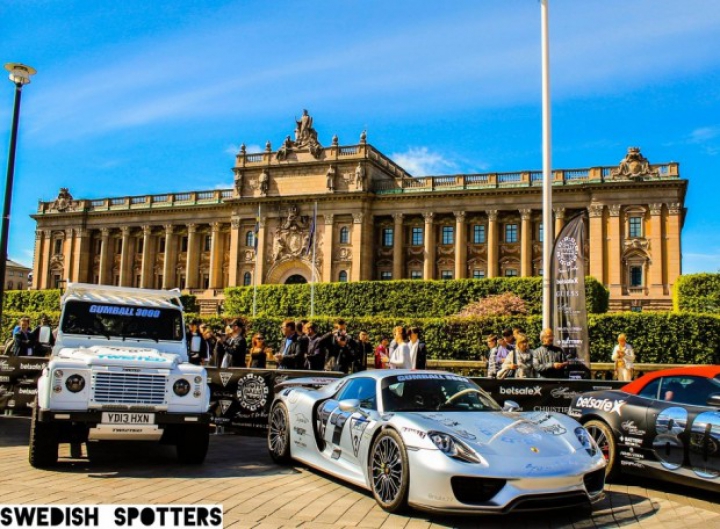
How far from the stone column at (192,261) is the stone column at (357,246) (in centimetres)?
2005

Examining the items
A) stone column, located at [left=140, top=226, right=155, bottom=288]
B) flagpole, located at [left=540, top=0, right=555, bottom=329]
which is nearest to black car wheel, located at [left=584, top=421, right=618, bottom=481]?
flagpole, located at [left=540, top=0, right=555, bottom=329]

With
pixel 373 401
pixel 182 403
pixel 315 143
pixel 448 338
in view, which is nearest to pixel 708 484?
pixel 373 401

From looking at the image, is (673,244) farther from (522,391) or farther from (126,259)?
(126,259)

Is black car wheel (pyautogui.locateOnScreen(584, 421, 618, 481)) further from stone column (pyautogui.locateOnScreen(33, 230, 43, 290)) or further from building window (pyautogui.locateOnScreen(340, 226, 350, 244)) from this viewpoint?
stone column (pyautogui.locateOnScreen(33, 230, 43, 290))

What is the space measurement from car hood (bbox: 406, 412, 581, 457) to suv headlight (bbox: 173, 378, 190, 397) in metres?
3.78

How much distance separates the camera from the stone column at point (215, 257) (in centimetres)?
7125

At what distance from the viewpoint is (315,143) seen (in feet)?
218

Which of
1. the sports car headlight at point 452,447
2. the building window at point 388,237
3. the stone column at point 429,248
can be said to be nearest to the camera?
the sports car headlight at point 452,447

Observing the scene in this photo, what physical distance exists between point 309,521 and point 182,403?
11.9 ft

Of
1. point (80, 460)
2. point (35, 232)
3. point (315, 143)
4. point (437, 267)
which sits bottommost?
point (80, 460)

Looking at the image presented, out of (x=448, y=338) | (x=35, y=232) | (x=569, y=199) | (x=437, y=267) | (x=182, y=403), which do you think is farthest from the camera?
(x=35, y=232)

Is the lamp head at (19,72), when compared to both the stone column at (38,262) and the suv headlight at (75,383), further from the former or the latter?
the stone column at (38,262)

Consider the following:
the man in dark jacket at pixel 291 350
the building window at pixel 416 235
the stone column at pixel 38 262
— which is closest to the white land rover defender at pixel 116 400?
the man in dark jacket at pixel 291 350

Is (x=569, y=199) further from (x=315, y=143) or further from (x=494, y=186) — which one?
(x=315, y=143)
